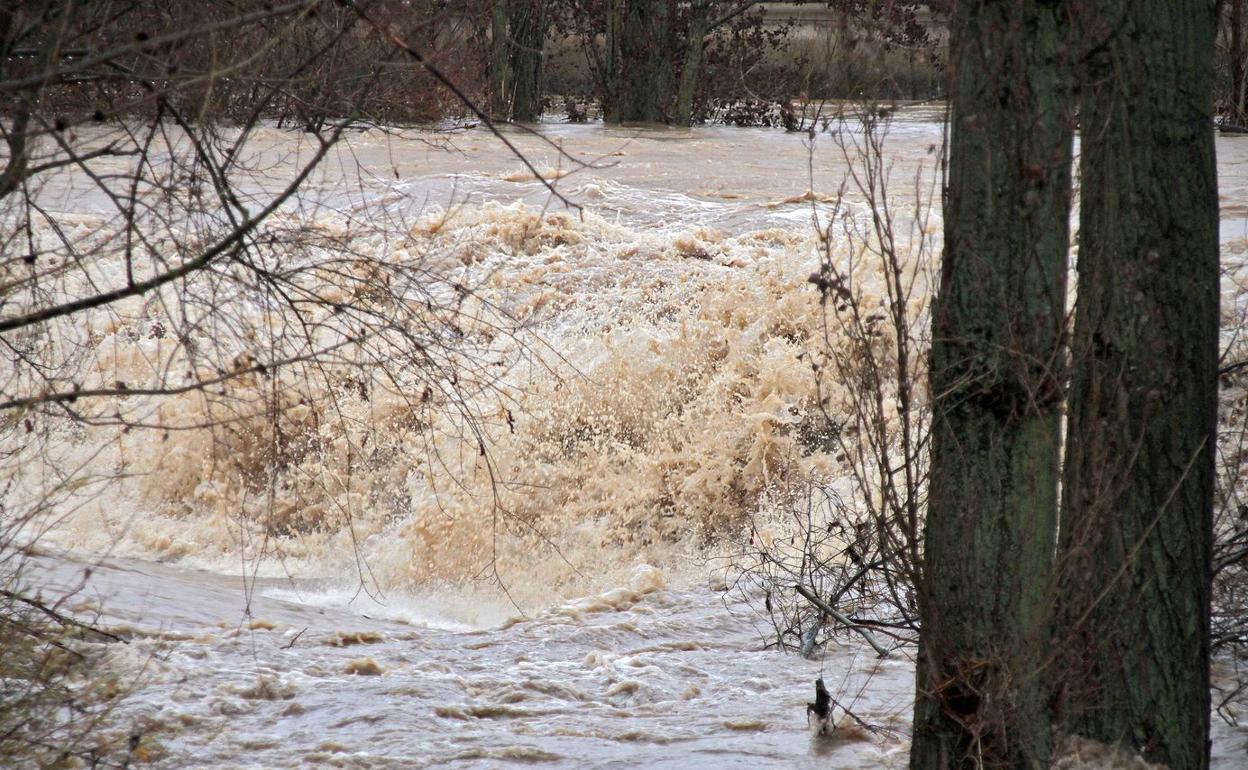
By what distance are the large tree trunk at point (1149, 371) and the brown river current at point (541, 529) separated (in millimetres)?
701

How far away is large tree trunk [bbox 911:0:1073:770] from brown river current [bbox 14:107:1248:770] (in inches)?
28.0

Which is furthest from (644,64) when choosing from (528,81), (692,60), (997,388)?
(997,388)

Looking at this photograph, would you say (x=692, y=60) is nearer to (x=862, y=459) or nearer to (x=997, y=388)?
(x=997, y=388)

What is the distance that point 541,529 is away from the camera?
9289mm

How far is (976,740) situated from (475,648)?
3960 millimetres

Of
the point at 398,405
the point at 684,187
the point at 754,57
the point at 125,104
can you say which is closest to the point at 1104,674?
the point at 125,104

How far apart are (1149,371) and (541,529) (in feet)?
18.4

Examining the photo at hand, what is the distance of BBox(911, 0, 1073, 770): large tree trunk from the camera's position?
3811mm

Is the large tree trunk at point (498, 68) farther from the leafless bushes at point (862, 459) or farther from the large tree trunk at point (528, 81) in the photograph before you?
the leafless bushes at point (862, 459)

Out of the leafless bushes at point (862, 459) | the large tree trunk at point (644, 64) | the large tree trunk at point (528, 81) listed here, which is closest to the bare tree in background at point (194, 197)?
the leafless bushes at point (862, 459)

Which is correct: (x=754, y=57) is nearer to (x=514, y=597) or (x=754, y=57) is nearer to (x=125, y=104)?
(x=514, y=597)

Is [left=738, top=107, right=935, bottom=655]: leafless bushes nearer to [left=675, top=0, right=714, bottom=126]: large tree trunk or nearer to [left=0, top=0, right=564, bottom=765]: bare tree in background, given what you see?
[left=0, top=0, right=564, bottom=765]: bare tree in background

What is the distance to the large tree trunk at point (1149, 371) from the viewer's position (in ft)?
13.9

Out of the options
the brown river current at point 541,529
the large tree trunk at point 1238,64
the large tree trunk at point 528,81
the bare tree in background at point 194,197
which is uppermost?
the large tree trunk at point 528,81
